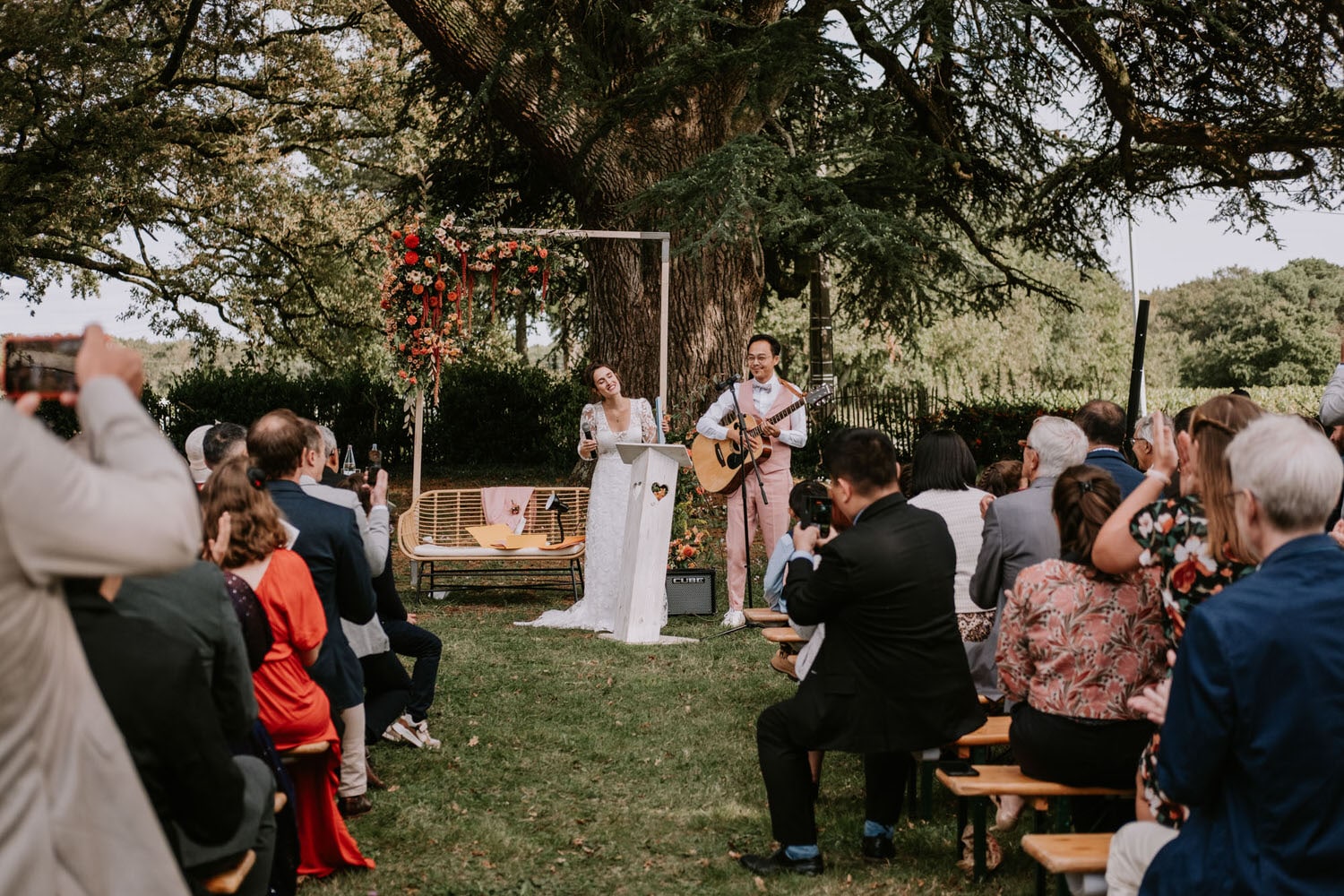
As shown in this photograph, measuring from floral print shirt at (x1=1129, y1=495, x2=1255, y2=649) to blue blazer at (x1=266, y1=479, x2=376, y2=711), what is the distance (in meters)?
3.12

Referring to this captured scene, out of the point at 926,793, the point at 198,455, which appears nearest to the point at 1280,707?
the point at 926,793

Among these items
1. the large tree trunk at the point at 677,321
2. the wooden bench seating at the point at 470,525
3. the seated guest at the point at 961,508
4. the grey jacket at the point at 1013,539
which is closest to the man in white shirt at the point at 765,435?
the wooden bench seating at the point at 470,525

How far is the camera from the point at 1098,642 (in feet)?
13.2

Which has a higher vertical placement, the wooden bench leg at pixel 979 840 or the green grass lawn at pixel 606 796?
the wooden bench leg at pixel 979 840

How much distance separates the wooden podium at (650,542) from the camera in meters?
9.45

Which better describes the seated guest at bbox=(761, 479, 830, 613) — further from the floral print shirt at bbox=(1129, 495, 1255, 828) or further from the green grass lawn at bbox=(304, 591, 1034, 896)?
the floral print shirt at bbox=(1129, 495, 1255, 828)

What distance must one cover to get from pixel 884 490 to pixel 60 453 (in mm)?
3227

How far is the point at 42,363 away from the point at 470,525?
34.7 ft

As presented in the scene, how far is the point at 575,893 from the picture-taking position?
472 cm

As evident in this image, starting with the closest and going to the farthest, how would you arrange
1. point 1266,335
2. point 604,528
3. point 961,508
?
point 961,508, point 604,528, point 1266,335

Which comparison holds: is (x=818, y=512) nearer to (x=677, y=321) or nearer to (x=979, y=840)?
(x=979, y=840)

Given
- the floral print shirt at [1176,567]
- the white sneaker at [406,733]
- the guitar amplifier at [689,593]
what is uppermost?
the floral print shirt at [1176,567]

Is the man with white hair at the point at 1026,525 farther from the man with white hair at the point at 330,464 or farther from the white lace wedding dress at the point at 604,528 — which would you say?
the white lace wedding dress at the point at 604,528

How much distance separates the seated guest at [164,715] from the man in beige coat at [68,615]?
31 cm
